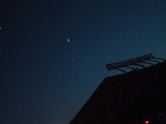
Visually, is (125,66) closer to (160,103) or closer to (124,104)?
(124,104)

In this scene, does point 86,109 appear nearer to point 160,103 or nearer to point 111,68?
point 111,68

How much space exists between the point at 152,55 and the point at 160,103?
Answer: 13.7 feet

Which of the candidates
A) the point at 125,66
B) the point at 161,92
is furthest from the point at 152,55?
the point at 161,92

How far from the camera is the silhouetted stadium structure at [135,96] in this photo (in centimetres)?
1001

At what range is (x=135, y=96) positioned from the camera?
10664 millimetres

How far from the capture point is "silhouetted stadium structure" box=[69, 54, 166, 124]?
1001 centimetres

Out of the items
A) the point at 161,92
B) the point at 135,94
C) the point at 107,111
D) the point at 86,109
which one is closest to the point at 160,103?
the point at 161,92

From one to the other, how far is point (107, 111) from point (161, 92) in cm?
267

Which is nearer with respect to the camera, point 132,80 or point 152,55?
point 132,80

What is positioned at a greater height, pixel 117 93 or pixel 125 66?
pixel 125 66

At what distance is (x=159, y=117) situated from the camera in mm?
9766

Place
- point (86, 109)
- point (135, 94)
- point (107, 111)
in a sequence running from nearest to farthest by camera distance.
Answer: point (135, 94) < point (107, 111) < point (86, 109)

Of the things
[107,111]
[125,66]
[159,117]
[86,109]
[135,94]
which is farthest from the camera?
[86,109]

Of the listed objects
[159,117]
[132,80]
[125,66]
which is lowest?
[159,117]
